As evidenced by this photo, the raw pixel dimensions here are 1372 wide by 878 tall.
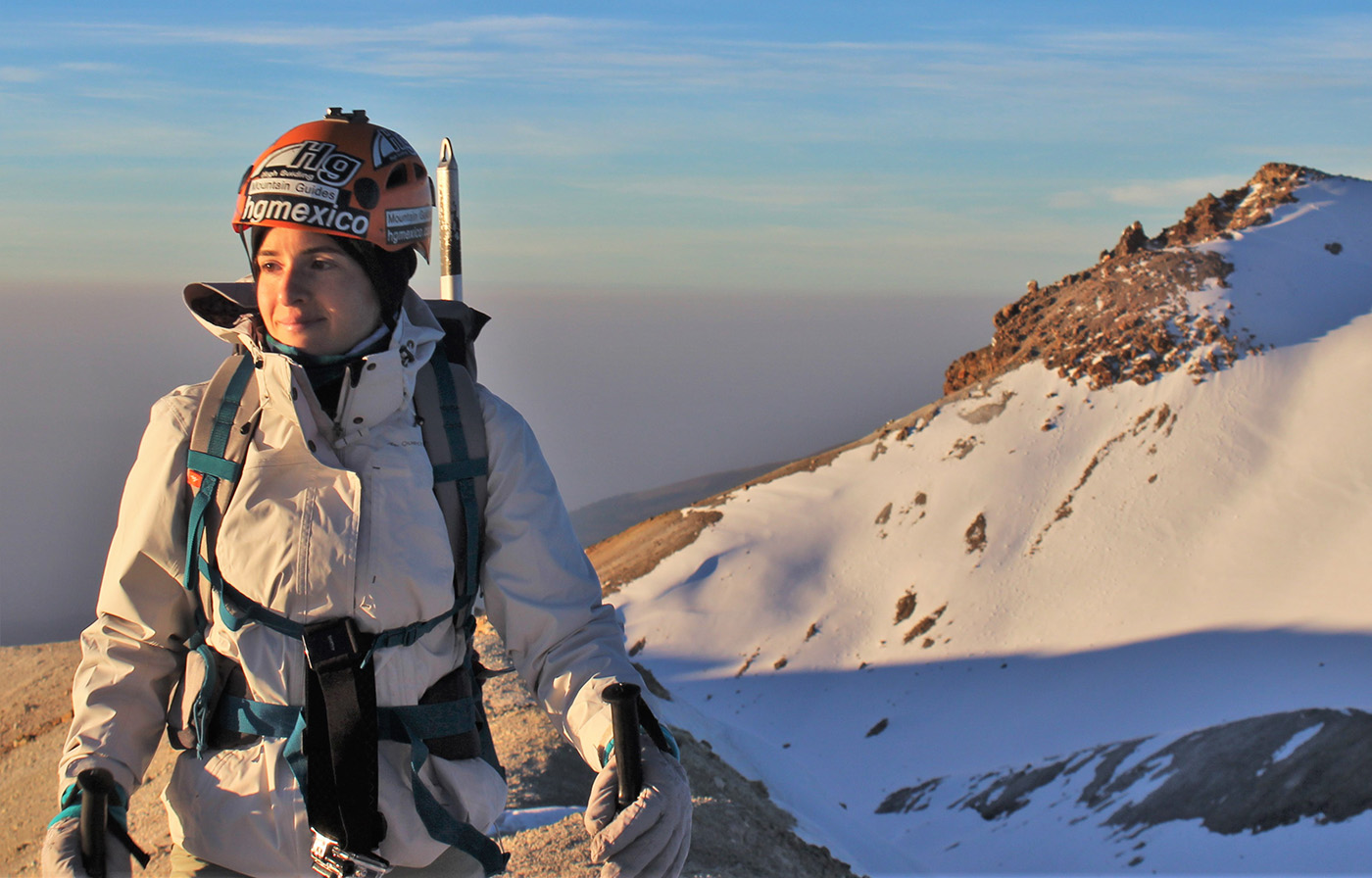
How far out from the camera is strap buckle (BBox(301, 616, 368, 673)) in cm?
283

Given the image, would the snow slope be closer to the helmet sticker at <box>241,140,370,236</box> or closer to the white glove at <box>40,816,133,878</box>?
the white glove at <box>40,816,133,878</box>

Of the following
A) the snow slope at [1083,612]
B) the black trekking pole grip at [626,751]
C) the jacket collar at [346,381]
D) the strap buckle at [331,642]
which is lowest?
the snow slope at [1083,612]

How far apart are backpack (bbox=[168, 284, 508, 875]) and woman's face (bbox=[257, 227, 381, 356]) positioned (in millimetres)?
143

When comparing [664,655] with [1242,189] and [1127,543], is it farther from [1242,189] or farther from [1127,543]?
[1242,189]

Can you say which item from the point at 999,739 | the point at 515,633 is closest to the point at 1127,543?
the point at 999,739

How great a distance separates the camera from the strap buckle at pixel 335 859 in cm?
281

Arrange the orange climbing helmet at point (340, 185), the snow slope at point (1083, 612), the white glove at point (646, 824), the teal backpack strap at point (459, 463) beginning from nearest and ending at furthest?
the white glove at point (646, 824) → the teal backpack strap at point (459, 463) → the orange climbing helmet at point (340, 185) → the snow slope at point (1083, 612)

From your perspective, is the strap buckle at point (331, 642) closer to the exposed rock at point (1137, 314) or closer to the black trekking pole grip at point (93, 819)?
the black trekking pole grip at point (93, 819)

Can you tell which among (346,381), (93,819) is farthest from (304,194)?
(93,819)

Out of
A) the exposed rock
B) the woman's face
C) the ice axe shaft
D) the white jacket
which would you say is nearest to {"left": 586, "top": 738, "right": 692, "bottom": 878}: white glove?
the white jacket

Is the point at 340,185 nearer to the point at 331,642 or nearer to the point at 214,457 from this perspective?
the point at 214,457

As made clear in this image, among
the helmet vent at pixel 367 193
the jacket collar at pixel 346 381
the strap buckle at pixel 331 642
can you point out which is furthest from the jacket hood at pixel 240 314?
the strap buckle at pixel 331 642

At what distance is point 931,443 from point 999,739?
1717 cm

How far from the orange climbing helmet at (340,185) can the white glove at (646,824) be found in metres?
1.73
